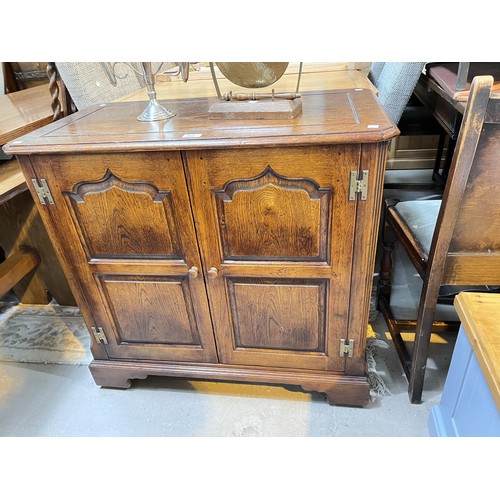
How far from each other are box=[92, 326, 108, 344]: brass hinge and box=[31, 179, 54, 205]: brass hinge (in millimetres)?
491

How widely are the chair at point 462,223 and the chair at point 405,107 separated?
32cm

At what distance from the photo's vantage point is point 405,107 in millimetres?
1870

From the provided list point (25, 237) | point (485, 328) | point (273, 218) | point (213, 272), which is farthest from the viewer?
point (25, 237)

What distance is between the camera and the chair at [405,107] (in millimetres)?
1422

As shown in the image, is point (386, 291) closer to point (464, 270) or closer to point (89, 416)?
point (464, 270)

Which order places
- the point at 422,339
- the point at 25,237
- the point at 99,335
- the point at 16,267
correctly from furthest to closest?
the point at 25,237 < the point at 16,267 < the point at 99,335 < the point at 422,339

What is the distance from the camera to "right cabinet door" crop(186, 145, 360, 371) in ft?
3.01

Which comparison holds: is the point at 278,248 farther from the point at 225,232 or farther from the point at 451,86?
the point at 451,86

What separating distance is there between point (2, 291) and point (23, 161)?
91cm

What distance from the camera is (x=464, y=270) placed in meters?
1.09

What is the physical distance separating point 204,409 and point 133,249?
693mm

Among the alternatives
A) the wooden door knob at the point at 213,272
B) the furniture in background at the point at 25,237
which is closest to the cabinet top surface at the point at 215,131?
the wooden door knob at the point at 213,272

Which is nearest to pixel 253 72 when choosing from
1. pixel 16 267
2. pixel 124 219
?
pixel 124 219
